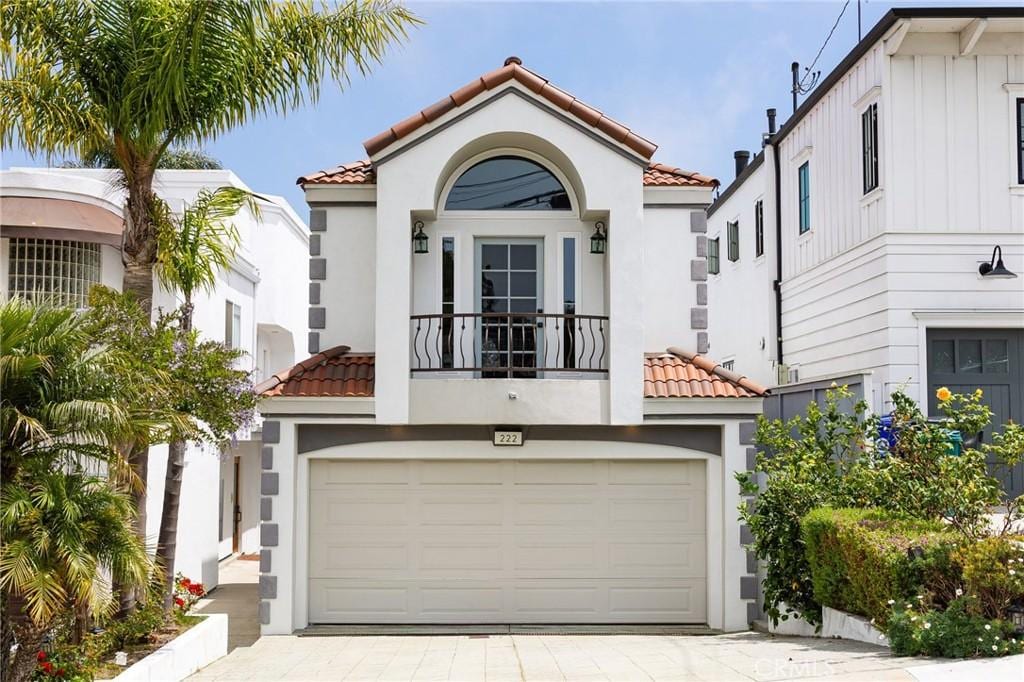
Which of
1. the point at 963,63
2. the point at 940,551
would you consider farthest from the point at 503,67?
the point at 940,551

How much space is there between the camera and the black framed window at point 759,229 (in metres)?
21.4

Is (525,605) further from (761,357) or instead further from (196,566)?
(761,357)

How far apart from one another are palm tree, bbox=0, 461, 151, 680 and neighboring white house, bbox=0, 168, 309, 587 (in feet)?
7.55

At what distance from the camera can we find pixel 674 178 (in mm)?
15547

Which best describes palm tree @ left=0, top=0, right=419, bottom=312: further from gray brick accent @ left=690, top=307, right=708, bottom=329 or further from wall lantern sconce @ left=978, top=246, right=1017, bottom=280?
wall lantern sconce @ left=978, top=246, right=1017, bottom=280

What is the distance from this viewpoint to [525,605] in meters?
14.5

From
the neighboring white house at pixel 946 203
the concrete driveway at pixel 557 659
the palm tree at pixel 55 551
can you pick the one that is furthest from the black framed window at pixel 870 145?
the palm tree at pixel 55 551

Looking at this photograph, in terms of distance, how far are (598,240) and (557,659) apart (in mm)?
6135

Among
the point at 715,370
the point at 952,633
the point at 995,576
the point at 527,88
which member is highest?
the point at 527,88

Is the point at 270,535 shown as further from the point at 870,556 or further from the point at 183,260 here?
the point at 870,556

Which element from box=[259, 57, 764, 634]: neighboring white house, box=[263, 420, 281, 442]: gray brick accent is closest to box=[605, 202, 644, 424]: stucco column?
box=[259, 57, 764, 634]: neighboring white house

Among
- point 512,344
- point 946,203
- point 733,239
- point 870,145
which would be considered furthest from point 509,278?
point 733,239

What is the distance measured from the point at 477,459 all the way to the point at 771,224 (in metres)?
8.89

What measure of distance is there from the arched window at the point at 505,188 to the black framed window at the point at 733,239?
957 cm
